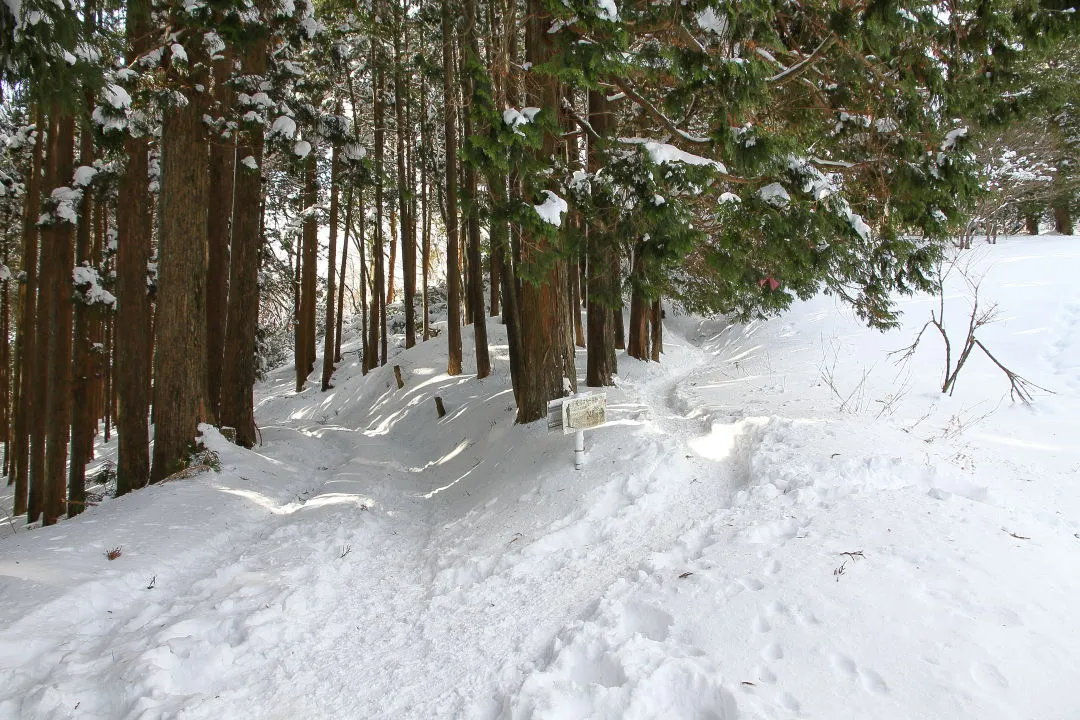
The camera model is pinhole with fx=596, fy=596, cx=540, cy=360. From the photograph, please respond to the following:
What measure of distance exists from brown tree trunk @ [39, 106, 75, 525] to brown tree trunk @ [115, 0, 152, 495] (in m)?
1.43


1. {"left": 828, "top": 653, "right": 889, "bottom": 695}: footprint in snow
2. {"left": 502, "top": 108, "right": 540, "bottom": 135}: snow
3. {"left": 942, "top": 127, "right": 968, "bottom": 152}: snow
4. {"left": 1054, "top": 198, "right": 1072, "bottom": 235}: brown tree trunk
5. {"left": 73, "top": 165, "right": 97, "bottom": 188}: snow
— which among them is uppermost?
{"left": 1054, "top": 198, "right": 1072, "bottom": 235}: brown tree trunk

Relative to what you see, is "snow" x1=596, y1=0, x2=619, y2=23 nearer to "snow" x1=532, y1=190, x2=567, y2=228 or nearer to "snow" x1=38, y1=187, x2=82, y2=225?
"snow" x1=532, y1=190, x2=567, y2=228

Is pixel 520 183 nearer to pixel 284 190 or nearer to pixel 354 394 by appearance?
pixel 284 190

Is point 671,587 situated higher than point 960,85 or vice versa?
point 960,85

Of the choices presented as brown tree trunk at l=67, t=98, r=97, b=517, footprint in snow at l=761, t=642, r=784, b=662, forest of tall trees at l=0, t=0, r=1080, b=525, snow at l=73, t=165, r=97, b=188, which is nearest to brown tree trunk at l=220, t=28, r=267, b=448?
forest of tall trees at l=0, t=0, r=1080, b=525

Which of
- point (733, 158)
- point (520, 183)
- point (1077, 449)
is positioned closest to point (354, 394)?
point (520, 183)

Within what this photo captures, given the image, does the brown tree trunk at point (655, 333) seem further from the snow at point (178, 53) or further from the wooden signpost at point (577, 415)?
the snow at point (178, 53)

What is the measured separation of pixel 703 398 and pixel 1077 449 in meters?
4.42

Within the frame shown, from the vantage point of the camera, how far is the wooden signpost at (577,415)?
5.90 m

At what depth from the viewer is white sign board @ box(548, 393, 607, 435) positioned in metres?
5.90

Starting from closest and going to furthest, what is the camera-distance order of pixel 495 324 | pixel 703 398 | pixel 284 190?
pixel 703 398 → pixel 284 190 → pixel 495 324

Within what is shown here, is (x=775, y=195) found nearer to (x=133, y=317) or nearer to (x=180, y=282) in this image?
(x=180, y=282)

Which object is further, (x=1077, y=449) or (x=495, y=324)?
(x=495, y=324)

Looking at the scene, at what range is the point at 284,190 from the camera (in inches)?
650
